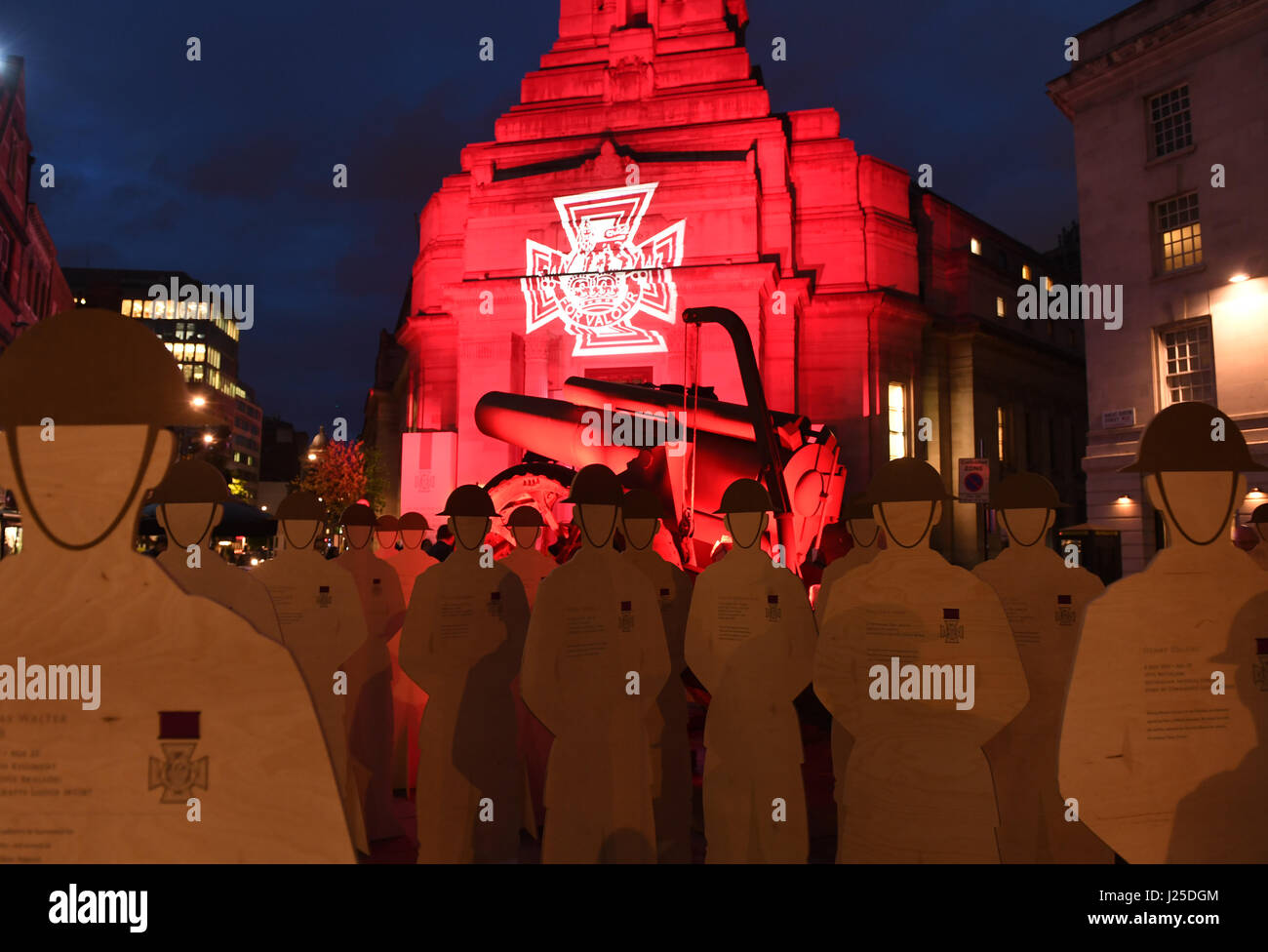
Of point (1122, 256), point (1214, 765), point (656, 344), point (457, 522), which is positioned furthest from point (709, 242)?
point (1214, 765)

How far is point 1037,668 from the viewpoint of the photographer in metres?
4.68

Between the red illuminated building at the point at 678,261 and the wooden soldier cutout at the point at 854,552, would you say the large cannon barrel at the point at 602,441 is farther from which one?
the red illuminated building at the point at 678,261

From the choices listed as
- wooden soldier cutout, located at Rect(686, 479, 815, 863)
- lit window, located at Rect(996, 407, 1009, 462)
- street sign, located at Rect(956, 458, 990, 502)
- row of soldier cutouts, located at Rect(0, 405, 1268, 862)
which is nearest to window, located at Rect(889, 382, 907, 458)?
lit window, located at Rect(996, 407, 1009, 462)

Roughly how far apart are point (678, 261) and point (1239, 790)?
2375 cm

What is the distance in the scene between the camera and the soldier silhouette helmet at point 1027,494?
184 inches

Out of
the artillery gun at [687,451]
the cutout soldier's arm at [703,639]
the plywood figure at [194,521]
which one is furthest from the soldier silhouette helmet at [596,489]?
the artillery gun at [687,451]

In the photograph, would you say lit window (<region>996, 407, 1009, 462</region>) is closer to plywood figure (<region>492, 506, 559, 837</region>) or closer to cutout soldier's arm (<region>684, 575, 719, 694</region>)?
plywood figure (<region>492, 506, 559, 837</region>)

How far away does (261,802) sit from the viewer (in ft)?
5.15

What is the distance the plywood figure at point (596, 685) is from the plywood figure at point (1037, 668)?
2237 mm

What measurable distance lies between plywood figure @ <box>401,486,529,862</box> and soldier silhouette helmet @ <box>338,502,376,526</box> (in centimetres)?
202

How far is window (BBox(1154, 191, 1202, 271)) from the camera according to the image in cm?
1905

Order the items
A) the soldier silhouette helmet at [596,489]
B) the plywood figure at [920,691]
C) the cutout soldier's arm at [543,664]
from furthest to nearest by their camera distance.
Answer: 1. the soldier silhouette helmet at [596,489]
2. the cutout soldier's arm at [543,664]
3. the plywood figure at [920,691]

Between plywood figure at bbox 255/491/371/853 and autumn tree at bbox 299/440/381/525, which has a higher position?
autumn tree at bbox 299/440/381/525

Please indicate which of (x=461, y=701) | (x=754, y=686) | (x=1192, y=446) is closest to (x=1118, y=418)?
(x=754, y=686)
